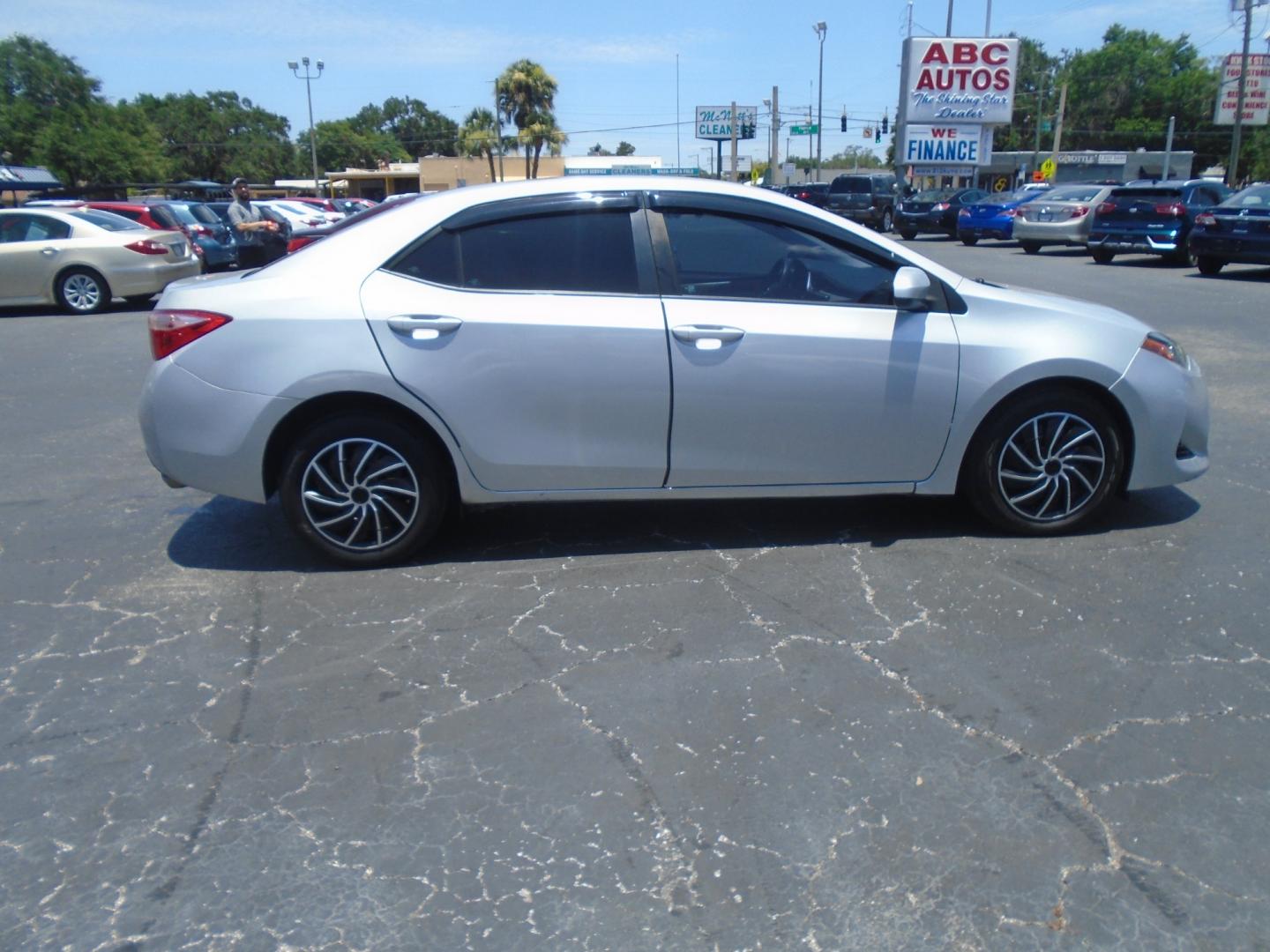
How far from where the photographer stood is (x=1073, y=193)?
79.3 ft

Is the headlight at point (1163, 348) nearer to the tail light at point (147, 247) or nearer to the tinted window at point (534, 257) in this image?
the tinted window at point (534, 257)

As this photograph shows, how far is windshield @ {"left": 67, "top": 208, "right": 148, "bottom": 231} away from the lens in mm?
14469

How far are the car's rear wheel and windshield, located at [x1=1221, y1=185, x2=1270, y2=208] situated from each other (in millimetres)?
859

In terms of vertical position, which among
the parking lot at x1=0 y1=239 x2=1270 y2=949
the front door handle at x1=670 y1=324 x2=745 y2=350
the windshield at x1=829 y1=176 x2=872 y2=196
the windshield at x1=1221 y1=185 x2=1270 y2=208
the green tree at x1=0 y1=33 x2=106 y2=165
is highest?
the green tree at x1=0 y1=33 x2=106 y2=165

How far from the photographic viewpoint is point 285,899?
261cm

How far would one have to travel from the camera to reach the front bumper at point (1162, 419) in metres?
4.80

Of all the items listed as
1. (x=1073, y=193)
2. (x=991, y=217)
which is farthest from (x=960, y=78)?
(x=1073, y=193)

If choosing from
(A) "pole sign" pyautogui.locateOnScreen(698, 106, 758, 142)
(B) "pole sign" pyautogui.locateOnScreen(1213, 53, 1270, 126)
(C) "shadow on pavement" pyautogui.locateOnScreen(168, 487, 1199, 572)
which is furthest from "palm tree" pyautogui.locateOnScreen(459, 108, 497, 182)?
(C) "shadow on pavement" pyautogui.locateOnScreen(168, 487, 1199, 572)

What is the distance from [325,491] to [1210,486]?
464cm

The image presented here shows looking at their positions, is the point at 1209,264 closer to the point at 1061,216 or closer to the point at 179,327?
the point at 1061,216

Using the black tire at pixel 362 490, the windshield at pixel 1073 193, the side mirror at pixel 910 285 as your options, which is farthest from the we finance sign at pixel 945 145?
the black tire at pixel 362 490

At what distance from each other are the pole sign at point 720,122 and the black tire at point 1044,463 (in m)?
74.3

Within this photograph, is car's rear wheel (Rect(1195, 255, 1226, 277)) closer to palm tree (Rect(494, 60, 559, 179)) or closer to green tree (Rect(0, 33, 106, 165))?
palm tree (Rect(494, 60, 559, 179))

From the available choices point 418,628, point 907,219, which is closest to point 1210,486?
point 418,628
